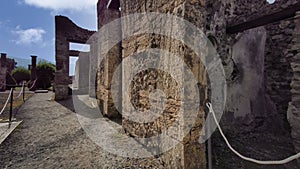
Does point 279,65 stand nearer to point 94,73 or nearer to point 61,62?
point 94,73

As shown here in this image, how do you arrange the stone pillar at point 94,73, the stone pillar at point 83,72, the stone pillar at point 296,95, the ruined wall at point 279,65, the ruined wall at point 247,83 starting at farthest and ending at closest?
the stone pillar at point 83,72
the stone pillar at point 94,73
the ruined wall at point 279,65
the ruined wall at point 247,83
the stone pillar at point 296,95

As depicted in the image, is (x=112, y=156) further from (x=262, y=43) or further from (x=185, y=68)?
(x=262, y=43)

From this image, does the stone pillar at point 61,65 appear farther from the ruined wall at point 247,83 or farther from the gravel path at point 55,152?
the ruined wall at point 247,83

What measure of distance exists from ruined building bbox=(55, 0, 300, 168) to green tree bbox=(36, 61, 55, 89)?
12.2 metres

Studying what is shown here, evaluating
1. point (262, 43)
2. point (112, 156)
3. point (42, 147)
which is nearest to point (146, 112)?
point (112, 156)

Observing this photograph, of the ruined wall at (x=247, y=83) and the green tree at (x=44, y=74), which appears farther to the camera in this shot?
the green tree at (x=44, y=74)

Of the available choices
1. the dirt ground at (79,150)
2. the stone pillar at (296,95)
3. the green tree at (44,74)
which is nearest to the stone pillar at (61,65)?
the dirt ground at (79,150)

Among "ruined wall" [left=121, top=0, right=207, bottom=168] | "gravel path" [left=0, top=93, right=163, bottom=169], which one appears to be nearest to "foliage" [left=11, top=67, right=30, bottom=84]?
"gravel path" [left=0, top=93, right=163, bottom=169]

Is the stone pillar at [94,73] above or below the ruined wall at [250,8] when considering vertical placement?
below

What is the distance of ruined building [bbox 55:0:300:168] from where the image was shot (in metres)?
1.98

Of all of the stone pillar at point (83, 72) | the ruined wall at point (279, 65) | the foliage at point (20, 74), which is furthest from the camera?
the foliage at point (20, 74)

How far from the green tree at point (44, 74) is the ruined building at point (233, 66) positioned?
12.2 meters

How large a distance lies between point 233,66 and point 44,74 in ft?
54.4

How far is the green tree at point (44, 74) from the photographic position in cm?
1465
